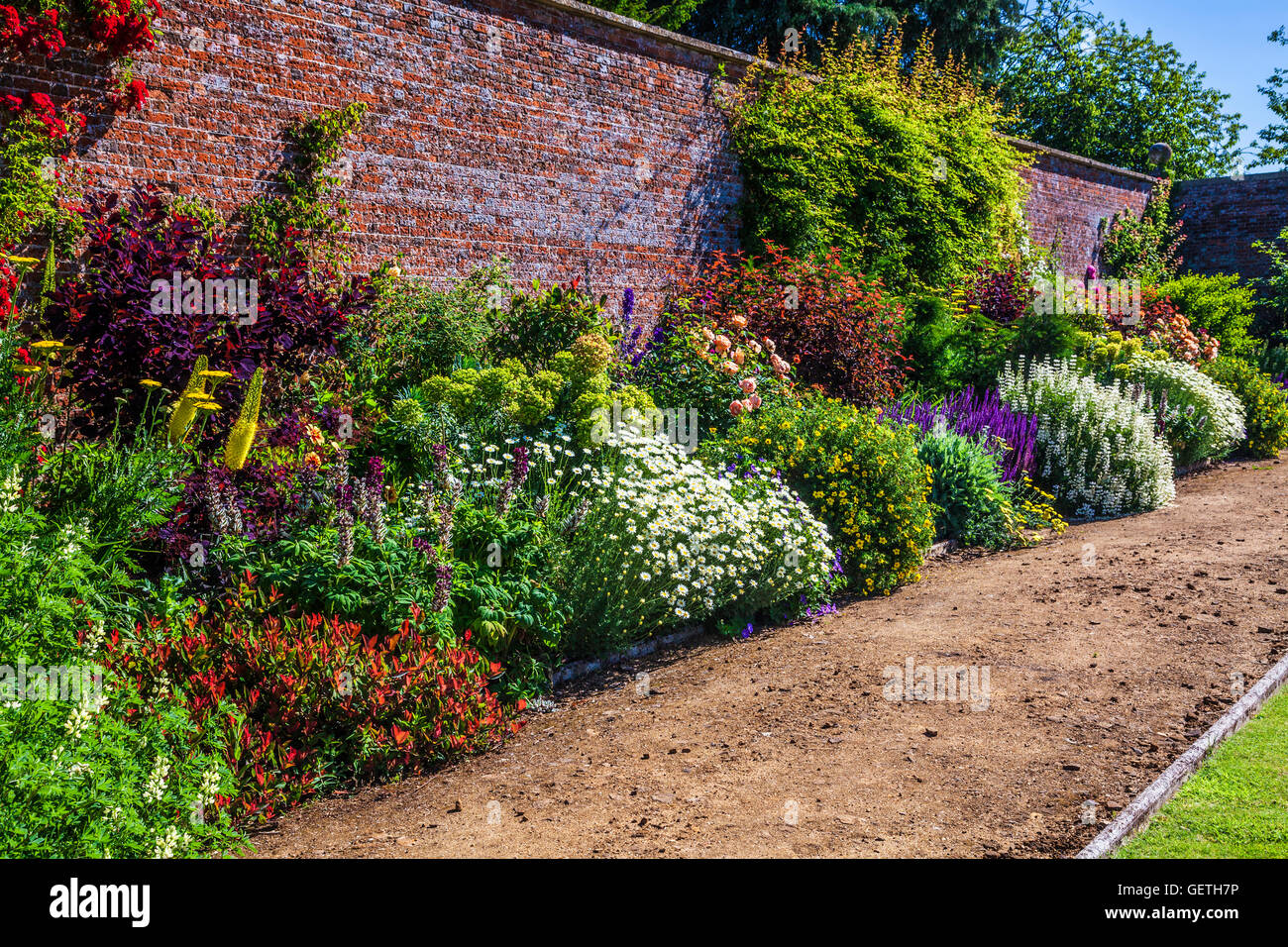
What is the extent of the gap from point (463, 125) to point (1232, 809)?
7.67m

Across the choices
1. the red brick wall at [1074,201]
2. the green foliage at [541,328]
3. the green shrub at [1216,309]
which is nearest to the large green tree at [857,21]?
the red brick wall at [1074,201]

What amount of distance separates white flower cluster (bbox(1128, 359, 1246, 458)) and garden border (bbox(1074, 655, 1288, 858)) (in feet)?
24.6

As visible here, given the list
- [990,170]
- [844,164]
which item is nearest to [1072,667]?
[844,164]

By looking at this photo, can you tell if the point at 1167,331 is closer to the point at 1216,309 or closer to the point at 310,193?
the point at 1216,309

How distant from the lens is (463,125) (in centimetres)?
862

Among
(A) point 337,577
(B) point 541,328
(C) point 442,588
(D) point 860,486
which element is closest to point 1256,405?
(D) point 860,486

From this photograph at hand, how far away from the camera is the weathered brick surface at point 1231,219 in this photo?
20.8m

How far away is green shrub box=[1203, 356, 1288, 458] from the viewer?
13234mm

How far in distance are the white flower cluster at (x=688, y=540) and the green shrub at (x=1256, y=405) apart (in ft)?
31.8

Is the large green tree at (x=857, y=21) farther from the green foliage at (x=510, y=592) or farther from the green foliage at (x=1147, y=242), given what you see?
the green foliage at (x=510, y=592)

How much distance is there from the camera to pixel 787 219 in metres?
11.1

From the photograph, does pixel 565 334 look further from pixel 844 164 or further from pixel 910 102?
pixel 910 102
